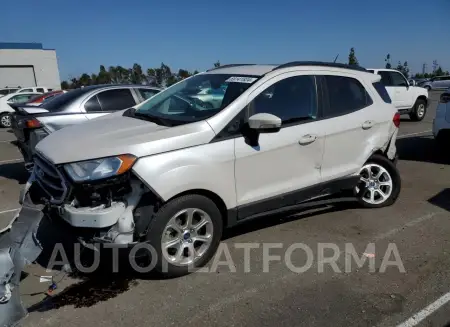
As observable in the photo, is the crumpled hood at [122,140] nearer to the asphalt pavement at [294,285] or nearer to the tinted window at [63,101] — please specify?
the asphalt pavement at [294,285]

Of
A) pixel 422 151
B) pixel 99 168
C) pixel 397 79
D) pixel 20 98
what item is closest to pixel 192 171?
pixel 99 168

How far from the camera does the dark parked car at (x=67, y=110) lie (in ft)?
19.9

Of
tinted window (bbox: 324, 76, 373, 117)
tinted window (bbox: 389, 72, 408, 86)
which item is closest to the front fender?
tinted window (bbox: 324, 76, 373, 117)

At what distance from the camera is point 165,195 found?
10.5 ft

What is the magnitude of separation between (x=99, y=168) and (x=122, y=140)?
31cm

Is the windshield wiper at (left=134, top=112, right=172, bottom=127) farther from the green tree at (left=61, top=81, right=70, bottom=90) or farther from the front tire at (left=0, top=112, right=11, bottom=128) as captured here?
the green tree at (left=61, top=81, right=70, bottom=90)

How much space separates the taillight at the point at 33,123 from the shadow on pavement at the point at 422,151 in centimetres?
694

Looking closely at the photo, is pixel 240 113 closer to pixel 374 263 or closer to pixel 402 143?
pixel 374 263

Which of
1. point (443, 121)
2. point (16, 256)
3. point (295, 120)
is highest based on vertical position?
point (295, 120)

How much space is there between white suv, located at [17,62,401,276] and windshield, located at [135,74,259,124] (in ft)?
0.05

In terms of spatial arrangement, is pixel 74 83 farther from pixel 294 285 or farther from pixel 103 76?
pixel 294 285

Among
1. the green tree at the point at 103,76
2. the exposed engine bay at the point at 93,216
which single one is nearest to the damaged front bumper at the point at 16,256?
the exposed engine bay at the point at 93,216

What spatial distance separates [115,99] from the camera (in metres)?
6.96

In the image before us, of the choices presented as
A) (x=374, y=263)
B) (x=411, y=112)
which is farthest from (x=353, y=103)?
(x=411, y=112)
